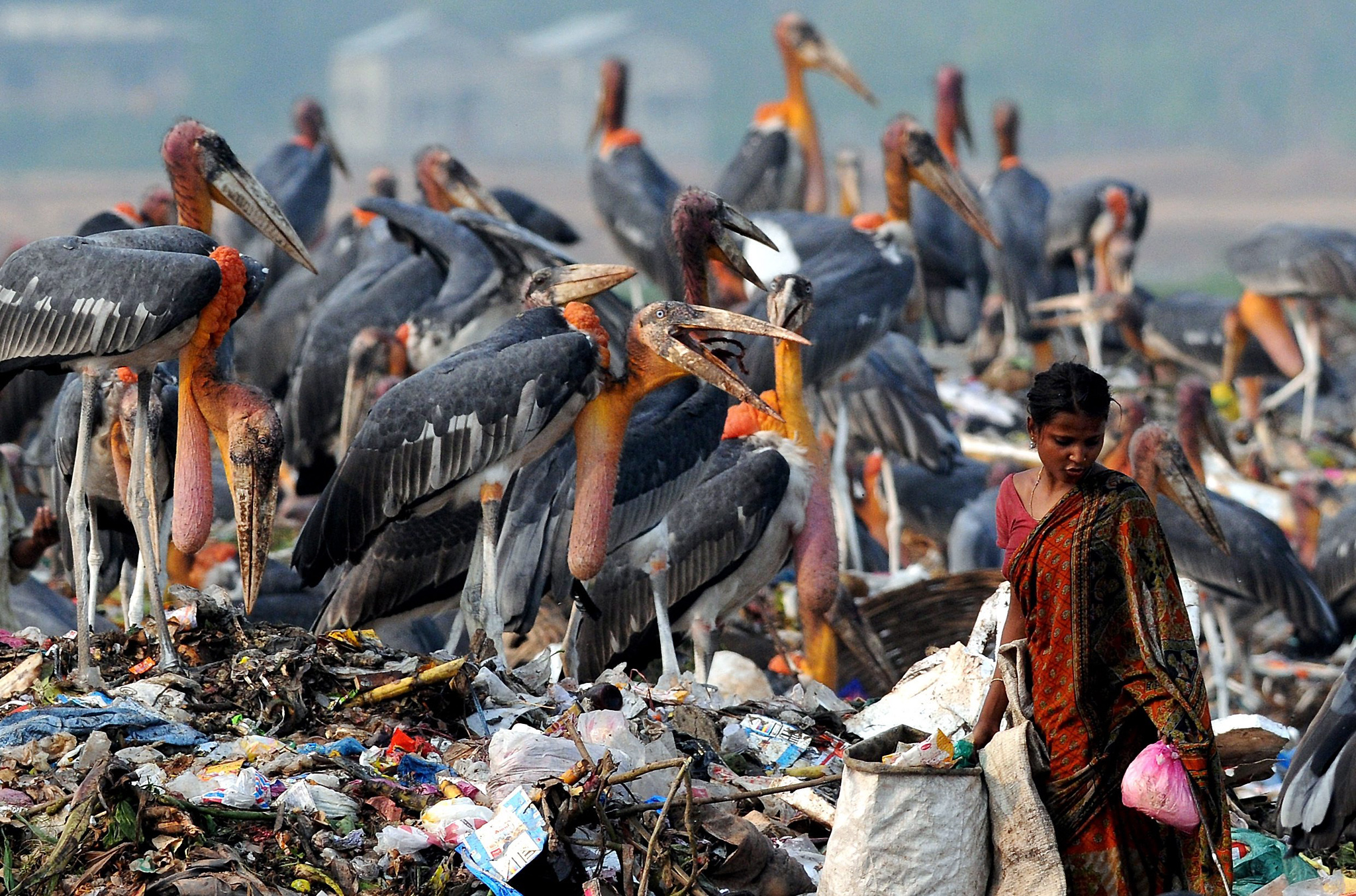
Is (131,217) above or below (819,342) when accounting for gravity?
above

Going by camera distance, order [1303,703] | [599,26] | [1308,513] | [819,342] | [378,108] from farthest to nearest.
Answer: [599,26], [378,108], [1308,513], [819,342], [1303,703]

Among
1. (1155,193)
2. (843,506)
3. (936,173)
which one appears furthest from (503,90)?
(843,506)

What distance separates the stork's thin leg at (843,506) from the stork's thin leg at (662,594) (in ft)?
7.70

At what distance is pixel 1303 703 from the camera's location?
766cm

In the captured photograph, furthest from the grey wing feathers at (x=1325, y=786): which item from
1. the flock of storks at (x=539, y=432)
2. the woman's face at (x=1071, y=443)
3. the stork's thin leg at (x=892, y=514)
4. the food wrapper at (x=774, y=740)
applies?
the stork's thin leg at (x=892, y=514)

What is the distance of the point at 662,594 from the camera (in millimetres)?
6238

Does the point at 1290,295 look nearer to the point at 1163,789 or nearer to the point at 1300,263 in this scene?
the point at 1300,263

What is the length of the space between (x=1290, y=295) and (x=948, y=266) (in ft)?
6.92

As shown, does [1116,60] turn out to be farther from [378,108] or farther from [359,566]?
[359,566]

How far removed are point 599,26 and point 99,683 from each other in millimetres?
67097

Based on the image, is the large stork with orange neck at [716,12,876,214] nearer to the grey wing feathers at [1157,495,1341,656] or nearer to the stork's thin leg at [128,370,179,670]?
the grey wing feathers at [1157,495,1341,656]

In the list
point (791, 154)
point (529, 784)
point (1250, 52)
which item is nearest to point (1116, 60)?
point (1250, 52)

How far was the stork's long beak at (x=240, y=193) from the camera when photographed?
19.4 feet

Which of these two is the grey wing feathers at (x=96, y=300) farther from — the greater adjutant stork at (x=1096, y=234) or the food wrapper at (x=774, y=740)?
the greater adjutant stork at (x=1096, y=234)
